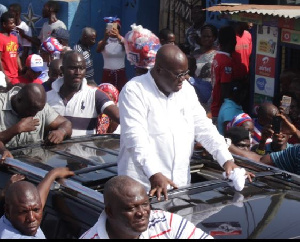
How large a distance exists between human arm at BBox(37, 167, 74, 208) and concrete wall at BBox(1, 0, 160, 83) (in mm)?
8271

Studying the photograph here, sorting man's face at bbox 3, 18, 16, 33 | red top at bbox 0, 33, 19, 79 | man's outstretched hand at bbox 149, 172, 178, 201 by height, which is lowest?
red top at bbox 0, 33, 19, 79

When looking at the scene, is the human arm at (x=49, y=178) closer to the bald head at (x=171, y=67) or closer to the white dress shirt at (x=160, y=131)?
the white dress shirt at (x=160, y=131)

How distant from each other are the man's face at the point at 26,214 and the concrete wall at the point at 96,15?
29.0ft

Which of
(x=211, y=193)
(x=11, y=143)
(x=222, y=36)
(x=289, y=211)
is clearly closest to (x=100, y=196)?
(x=211, y=193)

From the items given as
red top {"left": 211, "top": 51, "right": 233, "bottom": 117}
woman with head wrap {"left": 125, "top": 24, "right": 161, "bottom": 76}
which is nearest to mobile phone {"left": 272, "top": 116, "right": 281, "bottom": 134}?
woman with head wrap {"left": 125, "top": 24, "right": 161, "bottom": 76}

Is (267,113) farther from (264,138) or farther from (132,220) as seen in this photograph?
(132,220)

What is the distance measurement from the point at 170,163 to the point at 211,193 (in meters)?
0.50

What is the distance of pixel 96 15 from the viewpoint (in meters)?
12.5

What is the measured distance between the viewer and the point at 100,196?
3627 mm

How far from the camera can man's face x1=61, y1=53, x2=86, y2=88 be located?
19.7 ft

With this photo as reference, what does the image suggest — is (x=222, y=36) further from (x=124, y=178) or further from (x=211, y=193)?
(x=124, y=178)

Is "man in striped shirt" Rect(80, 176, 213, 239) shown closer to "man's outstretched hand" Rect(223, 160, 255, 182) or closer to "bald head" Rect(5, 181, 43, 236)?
"bald head" Rect(5, 181, 43, 236)

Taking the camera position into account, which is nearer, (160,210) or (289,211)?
(160,210)

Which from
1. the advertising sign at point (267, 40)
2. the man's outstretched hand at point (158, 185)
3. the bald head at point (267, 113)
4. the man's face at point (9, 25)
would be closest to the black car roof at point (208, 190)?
the man's outstretched hand at point (158, 185)
